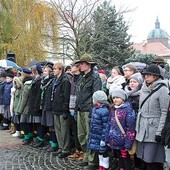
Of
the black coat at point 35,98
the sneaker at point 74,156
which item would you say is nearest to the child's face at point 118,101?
the sneaker at point 74,156

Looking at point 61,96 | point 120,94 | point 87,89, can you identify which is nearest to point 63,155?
point 61,96

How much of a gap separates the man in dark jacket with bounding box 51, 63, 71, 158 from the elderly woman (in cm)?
227

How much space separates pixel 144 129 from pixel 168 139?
0.59 meters

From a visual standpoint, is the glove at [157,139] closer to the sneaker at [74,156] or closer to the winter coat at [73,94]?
the winter coat at [73,94]

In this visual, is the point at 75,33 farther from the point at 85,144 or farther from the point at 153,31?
the point at 153,31

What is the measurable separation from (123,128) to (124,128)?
2 centimetres

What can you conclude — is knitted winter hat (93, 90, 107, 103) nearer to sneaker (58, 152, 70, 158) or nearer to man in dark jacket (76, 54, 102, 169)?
man in dark jacket (76, 54, 102, 169)

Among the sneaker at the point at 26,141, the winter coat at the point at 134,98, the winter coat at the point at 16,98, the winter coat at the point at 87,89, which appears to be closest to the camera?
the winter coat at the point at 134,98

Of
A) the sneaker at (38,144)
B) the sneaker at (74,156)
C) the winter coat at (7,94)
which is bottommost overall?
the sneaker at (74,156)

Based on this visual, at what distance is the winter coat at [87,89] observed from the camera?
21.4 feet

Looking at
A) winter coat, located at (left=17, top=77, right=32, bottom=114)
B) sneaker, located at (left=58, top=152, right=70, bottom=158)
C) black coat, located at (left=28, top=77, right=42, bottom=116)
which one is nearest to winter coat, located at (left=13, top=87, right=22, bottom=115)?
winter coat, located at (left=17, top=77, right=32, bottom=114)

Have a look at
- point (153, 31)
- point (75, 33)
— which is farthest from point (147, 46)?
point (75, 33)

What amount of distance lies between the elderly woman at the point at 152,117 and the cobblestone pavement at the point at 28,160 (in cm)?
175

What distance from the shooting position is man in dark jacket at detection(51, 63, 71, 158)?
7.25 metres
